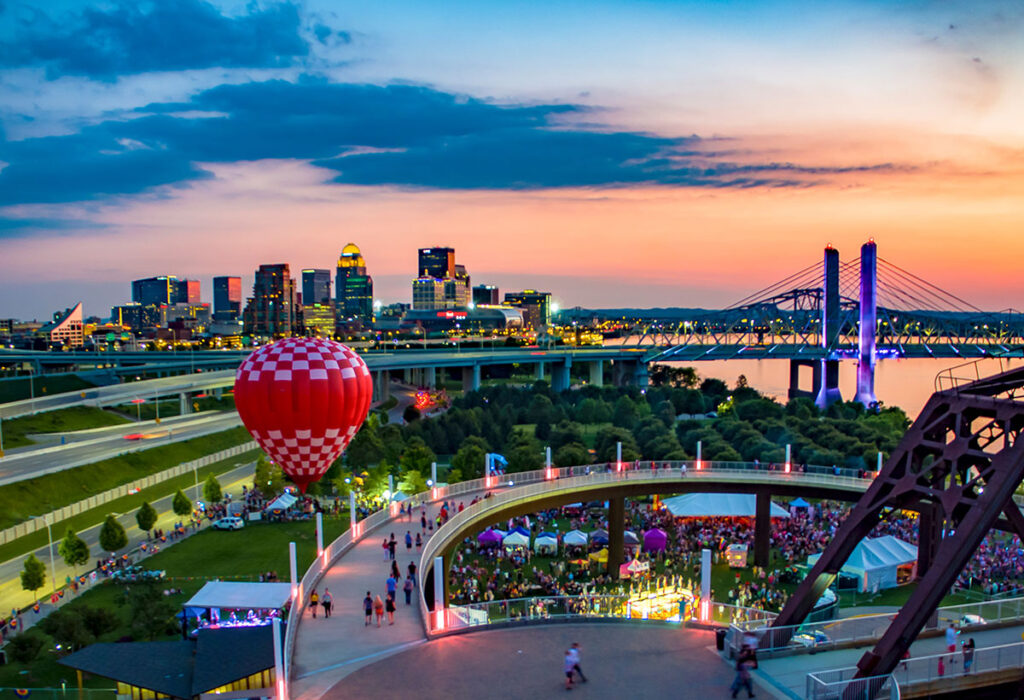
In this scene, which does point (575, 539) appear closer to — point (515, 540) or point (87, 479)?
point (515, 540)

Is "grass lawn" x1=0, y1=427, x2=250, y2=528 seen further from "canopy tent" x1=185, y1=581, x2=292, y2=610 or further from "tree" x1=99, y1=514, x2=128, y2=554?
"canopy tent" x1=185, y1=581, x2=292, y2=610

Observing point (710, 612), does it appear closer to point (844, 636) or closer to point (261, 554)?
point (844, 636)

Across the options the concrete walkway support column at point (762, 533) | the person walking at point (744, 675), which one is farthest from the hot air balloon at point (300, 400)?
the concrete walkway support column at point (762, 533)

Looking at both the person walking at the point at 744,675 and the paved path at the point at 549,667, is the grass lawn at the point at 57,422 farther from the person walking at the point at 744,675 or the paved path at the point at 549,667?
the person walking at the point at 744,675

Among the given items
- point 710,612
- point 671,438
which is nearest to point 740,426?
point 671,438

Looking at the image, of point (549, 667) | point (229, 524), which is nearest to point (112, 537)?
point (229, 524)
